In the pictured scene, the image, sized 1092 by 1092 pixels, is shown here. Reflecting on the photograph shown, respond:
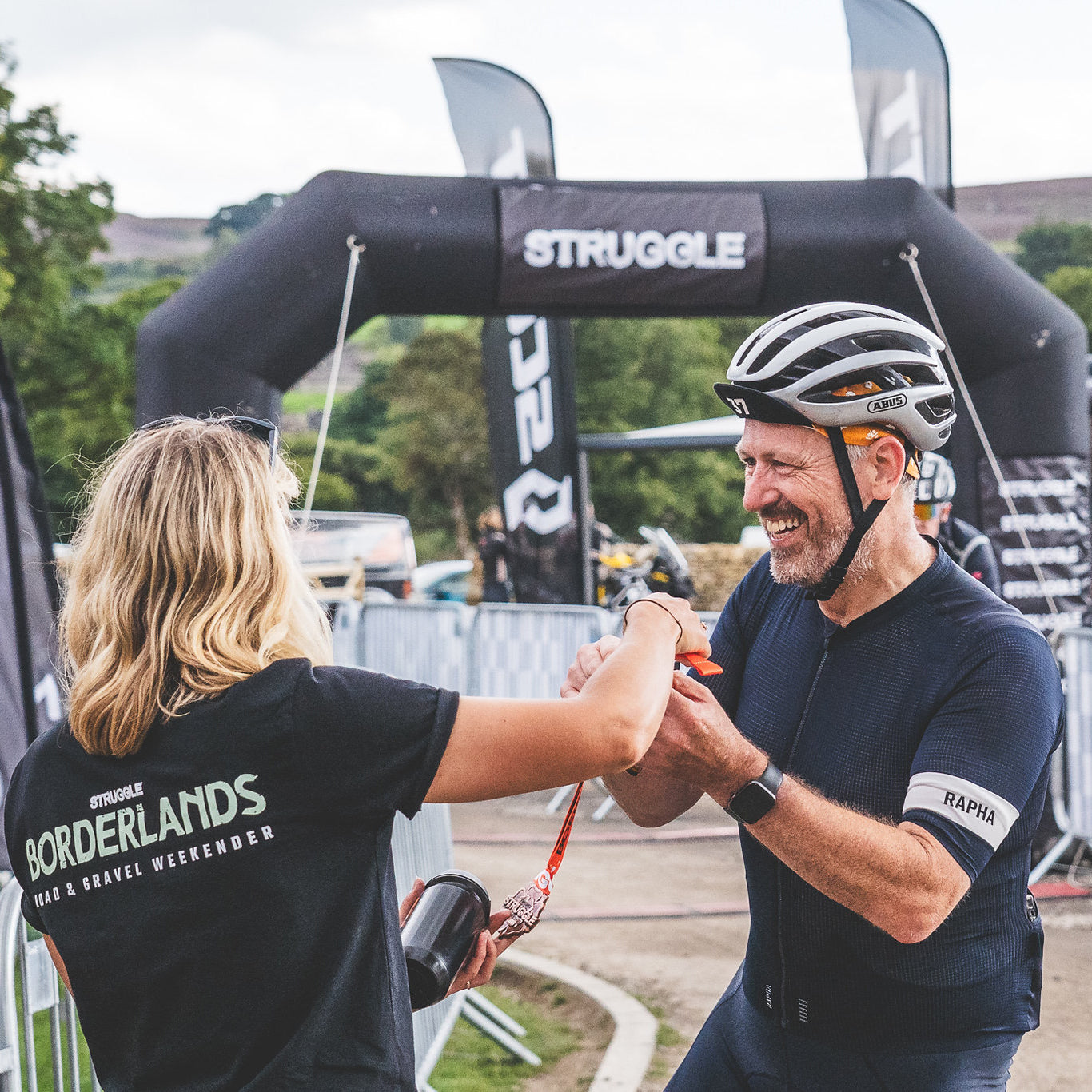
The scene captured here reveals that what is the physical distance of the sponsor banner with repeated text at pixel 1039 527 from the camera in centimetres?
722

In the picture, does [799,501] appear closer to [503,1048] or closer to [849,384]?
[849,384]

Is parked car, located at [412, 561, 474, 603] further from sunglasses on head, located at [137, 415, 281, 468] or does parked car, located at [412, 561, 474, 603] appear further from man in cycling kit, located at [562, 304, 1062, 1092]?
sunglasses on head, located at [137, 415, 281, 468]

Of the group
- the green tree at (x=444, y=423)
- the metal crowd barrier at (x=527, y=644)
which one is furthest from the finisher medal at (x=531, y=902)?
the green tree at (x=444, y=423)

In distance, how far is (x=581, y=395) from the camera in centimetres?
4225

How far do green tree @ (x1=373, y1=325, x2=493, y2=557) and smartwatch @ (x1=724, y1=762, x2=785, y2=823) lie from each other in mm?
42808

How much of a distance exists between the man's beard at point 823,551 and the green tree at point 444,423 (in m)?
42.4

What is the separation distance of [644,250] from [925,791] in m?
5.74

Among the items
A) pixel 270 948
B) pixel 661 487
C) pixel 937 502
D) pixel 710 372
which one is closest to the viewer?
pixel 270 948

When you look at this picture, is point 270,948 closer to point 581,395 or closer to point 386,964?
point 386,964

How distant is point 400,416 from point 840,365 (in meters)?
46.9

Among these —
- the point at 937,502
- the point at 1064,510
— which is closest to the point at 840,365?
the point at 937,502

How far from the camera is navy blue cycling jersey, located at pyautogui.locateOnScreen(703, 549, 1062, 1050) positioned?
1.80m

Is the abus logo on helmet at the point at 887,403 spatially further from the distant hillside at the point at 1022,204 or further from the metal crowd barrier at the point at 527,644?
the distant hillside at the point at 1022,204

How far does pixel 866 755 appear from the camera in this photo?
1.97 meters
